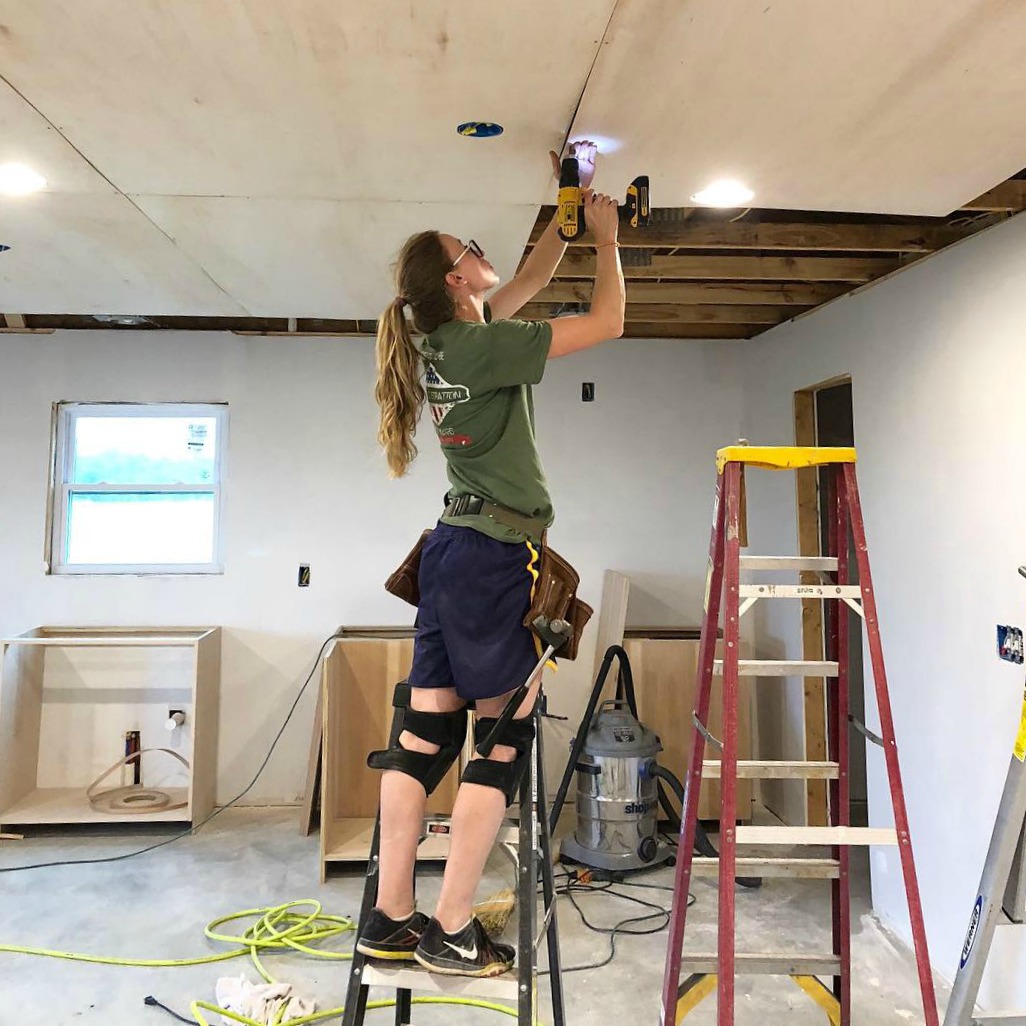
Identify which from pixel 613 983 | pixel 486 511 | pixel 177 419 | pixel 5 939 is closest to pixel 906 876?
pixel 486 511

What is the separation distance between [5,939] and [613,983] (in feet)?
7.22

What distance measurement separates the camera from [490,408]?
5.27ft

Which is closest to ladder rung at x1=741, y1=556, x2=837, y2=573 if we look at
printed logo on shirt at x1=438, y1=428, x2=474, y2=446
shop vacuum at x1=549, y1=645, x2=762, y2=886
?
printed logo on shirt at x1=438, y1=428, x2=474, y2=446

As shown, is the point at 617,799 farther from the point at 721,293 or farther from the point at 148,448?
the point at 148,448

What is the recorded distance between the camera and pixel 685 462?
4527 mm

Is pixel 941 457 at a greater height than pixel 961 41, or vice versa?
pixel 961 41

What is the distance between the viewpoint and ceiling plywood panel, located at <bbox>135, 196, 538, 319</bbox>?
2279 mm

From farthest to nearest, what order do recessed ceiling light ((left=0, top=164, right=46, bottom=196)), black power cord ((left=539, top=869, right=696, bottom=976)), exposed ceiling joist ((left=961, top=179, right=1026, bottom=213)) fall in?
1. black power cord ((left=539, top=869, right=696, bottom=976))
2. exposed ceiling joist ((left=961, top=179, right=1026, bottom=213))
3. recessed ceiling light ((left=0, top=164, right=46, bottom=196))

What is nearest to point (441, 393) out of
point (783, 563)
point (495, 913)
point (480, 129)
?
point (480, 129)

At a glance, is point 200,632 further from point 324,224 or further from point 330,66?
point 330,66

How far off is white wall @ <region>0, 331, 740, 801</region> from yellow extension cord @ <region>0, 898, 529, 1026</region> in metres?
1.34

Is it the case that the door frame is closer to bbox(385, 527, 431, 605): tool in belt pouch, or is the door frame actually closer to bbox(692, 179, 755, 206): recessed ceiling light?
bbox(692, 179, 755, 206): recessed ceiling light

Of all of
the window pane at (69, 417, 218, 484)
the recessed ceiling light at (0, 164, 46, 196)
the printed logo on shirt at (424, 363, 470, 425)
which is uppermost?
the recessed ceiling light at (0, 164, 46, 196)

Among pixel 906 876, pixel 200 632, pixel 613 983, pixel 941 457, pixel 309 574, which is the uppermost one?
pixel 941 457
